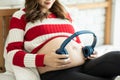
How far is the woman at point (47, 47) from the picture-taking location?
1092 mm

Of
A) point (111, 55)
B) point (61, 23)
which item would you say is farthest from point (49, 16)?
point (111, 55)

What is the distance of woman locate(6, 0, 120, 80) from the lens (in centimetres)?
109

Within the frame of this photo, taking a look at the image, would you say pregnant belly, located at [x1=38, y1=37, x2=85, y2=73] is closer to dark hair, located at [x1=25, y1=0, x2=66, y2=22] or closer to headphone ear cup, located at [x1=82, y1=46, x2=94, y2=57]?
headphone ear cup, located at [x1=82, y1=46, x2=94, y2=57]

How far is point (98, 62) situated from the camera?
1.12 meters

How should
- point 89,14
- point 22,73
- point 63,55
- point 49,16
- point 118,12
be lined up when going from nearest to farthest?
1. point 63,55
2. point 22,73
3. point 49,16
4. point 89,14
5. point 118,12

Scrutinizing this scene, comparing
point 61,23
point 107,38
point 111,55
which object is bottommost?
point 107,38

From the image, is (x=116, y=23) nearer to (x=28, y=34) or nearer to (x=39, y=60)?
(x=28, y=34)

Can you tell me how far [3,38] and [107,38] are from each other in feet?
3.88

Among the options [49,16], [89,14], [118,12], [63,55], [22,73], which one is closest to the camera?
[63,55]

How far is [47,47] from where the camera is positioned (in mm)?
1190

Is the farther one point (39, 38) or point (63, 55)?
point (39, 38)

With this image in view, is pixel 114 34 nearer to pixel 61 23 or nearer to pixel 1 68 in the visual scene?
pixel 61 23

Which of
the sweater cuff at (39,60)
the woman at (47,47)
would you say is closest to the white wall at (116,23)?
the woman at (47,47)

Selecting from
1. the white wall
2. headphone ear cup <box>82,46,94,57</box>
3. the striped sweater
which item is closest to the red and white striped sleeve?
the striped sweater
